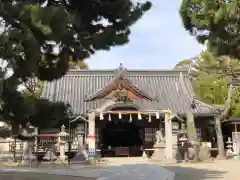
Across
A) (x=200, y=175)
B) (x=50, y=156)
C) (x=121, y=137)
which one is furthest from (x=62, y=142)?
(x=200, y=175)

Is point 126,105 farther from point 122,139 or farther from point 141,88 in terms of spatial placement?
point 122,139

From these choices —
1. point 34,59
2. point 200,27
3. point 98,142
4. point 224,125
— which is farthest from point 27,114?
point 224,125

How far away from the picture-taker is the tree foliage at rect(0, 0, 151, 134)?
21.5 feet

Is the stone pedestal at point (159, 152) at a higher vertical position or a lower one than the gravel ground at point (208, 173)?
higher

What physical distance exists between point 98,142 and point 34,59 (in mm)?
17912

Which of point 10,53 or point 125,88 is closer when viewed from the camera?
point 10,53

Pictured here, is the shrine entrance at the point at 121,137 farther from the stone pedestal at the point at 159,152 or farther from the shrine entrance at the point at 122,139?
the stone pedestal at the point at 159,152

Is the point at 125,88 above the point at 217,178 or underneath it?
above

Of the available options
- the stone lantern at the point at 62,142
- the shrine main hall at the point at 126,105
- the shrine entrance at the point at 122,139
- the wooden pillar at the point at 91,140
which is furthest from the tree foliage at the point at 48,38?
the shrine entrance at the point at 122,139

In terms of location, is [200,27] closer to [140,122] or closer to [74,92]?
[140,122]

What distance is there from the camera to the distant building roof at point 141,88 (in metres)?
24.6

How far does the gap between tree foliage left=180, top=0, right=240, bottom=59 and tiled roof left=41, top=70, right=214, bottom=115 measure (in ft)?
48.4

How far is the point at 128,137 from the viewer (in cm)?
2633

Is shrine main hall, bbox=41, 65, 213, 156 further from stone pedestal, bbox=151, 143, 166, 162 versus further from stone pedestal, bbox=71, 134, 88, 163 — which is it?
stone pedestal, bbox=71, 134, 88, 163
